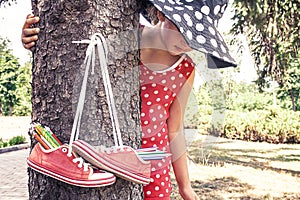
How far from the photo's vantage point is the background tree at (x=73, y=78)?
109 cm

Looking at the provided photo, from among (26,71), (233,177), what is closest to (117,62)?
(233,177)

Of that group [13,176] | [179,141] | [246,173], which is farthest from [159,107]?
[13,176]

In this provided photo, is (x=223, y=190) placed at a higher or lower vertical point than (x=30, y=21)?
lower

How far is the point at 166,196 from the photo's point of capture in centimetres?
148

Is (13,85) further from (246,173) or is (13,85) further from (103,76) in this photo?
(103,76)

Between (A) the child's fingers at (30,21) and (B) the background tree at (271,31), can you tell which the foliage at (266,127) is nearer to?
(B) the background tree at (271,31)

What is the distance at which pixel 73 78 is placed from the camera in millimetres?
1098

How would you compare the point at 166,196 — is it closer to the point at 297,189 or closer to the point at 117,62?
the point at 117,62

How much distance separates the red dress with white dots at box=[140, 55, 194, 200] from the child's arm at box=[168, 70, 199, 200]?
0.10 ft

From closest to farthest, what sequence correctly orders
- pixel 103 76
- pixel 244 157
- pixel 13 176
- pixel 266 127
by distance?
1. pixel 103 76
2. pixel 13 176
3. pixel 244 157
4. pixel 266 127

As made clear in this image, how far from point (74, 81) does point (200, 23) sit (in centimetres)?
38

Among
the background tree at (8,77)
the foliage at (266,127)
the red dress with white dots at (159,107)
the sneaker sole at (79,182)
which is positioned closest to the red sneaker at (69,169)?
the sneaker sole at (79,182)

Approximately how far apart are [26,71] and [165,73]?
2938 cm

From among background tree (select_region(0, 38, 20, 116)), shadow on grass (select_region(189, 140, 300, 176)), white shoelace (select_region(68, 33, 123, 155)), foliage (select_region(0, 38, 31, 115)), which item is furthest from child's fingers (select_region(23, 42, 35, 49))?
Answer: background tree (select_region(0, 38, 20, 116))
